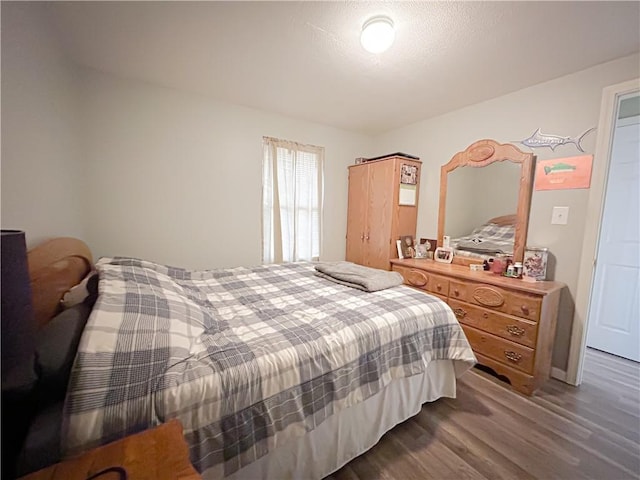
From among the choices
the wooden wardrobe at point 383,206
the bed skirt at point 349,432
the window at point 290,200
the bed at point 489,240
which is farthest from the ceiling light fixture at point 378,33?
the bed skirt at point 349,432

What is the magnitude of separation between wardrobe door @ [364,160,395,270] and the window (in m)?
0.68

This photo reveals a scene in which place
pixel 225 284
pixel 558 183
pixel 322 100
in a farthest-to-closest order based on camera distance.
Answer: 1. pixel 322 100
2. pixel 558 183
3. pixel 225 284

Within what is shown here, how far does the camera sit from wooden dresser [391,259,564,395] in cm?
187

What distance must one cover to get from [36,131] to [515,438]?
337cm

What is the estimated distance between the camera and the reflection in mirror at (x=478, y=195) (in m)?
2.41

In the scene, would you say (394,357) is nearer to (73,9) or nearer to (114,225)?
(114,225)

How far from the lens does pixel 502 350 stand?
79.7 inches

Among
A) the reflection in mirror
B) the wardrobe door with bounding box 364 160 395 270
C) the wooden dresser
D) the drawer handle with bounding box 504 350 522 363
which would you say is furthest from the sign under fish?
the drawer handle with bounding box 504 350 522 363

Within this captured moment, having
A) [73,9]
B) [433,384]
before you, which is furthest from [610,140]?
[73,9]

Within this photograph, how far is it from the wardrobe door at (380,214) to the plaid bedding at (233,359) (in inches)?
58.5

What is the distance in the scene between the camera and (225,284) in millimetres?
1978

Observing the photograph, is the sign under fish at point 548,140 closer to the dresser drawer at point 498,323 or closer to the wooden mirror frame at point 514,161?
the wooden mirror frame at point 514,161

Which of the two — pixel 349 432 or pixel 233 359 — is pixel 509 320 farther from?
pixel 233 359

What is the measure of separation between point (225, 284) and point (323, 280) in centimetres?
79
